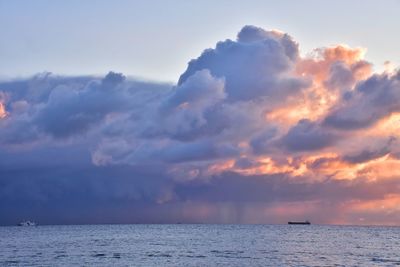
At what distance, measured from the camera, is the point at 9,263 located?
119 m

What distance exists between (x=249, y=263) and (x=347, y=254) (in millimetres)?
40350

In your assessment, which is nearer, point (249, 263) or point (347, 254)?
point (249, 263)

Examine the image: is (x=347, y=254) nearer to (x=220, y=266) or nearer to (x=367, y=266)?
(x=367, y=266)

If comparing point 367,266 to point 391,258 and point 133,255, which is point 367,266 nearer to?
point 391,258

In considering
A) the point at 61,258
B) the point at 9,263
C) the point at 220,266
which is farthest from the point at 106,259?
the point at 220,266

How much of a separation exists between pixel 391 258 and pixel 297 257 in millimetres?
24557

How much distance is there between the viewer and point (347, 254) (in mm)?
147125

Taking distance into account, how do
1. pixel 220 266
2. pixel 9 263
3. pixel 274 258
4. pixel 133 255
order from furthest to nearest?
pixel 133 255 → pixel 274 258 → pixel 9 263 → pixel 220 266

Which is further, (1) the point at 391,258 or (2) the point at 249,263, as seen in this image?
(1) the point at 391,258

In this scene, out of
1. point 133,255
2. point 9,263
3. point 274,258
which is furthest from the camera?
point 133,255

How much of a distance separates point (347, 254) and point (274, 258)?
27844 mm

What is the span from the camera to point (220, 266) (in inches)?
4395

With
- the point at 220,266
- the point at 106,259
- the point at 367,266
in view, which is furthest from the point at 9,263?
the point at 367,266

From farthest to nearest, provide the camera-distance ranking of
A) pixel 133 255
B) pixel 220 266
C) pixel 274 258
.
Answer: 1. pixel 133 255
2. pixel 274 258
3. pixel 220 266
